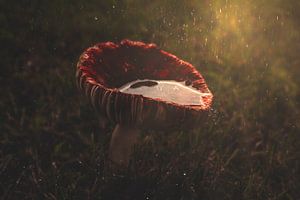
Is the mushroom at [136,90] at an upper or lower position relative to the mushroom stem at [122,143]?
upper

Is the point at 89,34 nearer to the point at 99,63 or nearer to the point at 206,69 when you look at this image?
the point at 206,69

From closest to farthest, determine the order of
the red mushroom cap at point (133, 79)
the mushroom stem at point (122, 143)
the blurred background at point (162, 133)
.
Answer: the red mushroom cap at point (133, 79)
the mushroom stem at point (122, 143)
the blurred background at point (162, 133)

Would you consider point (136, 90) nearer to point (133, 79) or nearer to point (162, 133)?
point (133, 79)

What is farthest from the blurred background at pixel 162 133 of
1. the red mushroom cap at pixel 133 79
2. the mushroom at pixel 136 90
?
the red mushroom cap at pixel 133 79

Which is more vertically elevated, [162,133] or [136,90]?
[136,90]

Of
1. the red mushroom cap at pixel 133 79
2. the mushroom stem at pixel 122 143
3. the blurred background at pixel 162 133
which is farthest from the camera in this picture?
the blurred background at pixel 162 133

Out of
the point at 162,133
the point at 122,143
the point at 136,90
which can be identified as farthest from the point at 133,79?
the point at 162,133

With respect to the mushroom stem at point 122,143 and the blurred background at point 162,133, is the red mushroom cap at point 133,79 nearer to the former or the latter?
the mushroom stem at point 122,143
